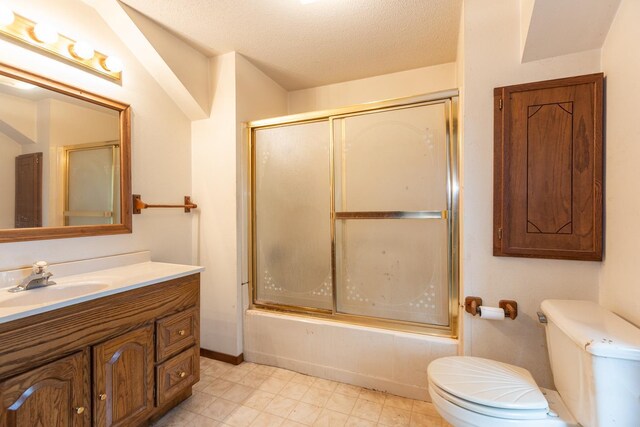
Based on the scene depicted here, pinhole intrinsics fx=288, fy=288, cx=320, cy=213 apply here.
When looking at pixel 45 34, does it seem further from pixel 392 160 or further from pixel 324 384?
pixel 324 384

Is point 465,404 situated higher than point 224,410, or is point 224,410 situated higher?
point 465,404

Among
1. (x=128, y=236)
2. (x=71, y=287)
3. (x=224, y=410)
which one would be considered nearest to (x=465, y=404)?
(x=224, y=410)

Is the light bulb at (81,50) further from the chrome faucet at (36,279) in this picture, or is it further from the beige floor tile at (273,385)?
the beige floor tile at (273,385)

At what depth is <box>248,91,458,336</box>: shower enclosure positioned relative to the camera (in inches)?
68.6

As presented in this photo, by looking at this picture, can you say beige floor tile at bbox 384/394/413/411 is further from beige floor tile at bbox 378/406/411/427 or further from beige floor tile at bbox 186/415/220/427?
beige floor tile at bbox 186/415/220/427

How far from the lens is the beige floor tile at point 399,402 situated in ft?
5.47

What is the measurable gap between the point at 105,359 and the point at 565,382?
1871 millimetres

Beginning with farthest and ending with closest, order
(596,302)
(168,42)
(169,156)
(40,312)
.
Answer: (169,156) < (168,42) < (596,302) < (40,312)

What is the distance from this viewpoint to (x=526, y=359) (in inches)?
56.5

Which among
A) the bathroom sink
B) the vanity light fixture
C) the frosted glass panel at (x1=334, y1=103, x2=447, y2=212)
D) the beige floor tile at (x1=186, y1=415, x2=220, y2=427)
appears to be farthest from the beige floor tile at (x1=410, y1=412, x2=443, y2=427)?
the vanity light fixture

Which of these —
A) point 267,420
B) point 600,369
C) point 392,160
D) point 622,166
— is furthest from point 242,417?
point 622,166

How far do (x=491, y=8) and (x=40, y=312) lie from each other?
2389mm

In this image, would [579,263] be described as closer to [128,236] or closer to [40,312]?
[40,312]

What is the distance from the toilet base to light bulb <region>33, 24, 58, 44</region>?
8.01 ft
